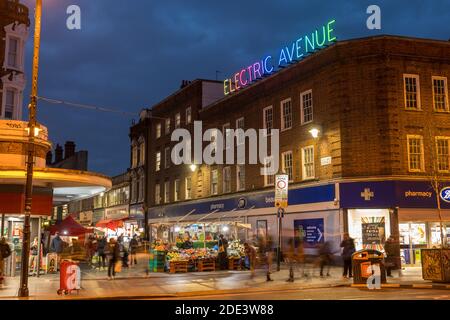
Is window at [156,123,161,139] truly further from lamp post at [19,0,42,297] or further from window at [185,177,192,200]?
lamp post at [19,0,42,297]

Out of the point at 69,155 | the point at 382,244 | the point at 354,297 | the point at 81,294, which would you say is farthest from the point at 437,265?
the point at 69,155

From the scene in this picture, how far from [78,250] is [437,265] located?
79.0 feet

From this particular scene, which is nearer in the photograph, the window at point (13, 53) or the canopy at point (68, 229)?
the canopy at point (68, 229)

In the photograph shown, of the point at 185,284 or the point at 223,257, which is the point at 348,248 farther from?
the point at 185,284

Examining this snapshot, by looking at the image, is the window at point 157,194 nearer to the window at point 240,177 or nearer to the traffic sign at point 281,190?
the window at point 240,177

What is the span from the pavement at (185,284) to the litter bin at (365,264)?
0.33 metres

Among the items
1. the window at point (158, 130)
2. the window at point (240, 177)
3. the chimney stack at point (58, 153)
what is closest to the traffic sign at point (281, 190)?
the window at point (240, 177)

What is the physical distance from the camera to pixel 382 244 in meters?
27.8

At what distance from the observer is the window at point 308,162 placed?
3120 centimetres

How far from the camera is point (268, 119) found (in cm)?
3606

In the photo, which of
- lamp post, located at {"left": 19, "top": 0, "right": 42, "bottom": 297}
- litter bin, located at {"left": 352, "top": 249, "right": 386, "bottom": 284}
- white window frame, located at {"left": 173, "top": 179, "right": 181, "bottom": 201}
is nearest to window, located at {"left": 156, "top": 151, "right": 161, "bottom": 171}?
white window frame, located at {"left": 173, "top": 179, "right": 181, "bottom": 201}

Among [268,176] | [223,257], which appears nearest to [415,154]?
[268,176]

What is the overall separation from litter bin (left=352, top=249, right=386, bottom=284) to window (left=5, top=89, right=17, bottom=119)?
77.5 ft

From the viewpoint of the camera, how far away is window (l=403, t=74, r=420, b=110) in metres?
28.8
